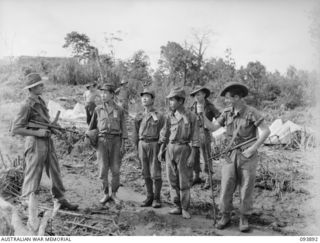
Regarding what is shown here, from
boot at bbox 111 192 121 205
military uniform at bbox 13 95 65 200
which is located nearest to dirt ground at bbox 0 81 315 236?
boot at bbox 111 192 121 205

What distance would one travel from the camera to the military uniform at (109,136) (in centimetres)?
571

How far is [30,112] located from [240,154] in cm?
320

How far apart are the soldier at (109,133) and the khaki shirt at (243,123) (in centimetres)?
189

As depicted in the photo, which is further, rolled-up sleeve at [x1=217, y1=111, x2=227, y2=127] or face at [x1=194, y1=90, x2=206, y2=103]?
face at [x1=194, y1=90, x2=206, y2=103]

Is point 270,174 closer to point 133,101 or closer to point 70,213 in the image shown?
point 70,213

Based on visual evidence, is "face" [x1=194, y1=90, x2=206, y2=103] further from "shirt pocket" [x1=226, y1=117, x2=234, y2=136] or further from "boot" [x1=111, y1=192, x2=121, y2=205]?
"boot" [x1=111, y1=192, x2=121, y2=205]

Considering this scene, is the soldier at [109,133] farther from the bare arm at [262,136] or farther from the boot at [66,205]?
the bare arm at [262,136]

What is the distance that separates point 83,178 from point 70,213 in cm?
215

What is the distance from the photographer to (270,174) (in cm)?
665

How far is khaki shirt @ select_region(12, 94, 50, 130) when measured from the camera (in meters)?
4.90

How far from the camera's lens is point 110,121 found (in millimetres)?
5707

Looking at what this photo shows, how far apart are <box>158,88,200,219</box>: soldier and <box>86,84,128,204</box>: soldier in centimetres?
93

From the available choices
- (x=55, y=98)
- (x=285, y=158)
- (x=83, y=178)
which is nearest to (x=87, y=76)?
(x=55, y=98)

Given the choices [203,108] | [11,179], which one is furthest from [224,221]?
[11,179]
